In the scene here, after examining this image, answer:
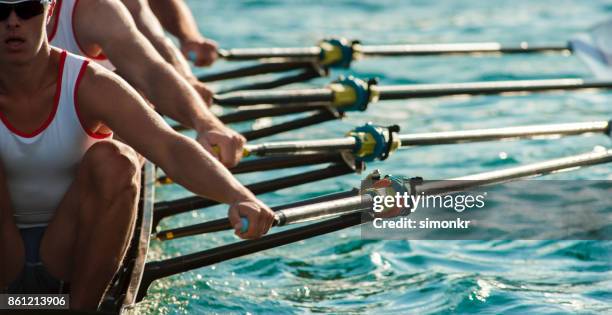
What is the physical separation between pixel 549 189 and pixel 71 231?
272 cm

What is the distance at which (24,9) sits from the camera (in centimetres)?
296

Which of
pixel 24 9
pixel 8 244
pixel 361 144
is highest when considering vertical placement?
pixel 361 144

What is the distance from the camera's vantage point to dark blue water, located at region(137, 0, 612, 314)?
395 cm

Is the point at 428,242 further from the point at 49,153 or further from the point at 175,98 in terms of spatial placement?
the point at 49,153

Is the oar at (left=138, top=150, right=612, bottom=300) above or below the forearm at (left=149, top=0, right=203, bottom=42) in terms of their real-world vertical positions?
below

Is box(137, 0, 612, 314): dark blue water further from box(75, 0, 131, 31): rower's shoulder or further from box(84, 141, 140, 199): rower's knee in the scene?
box(75, 0, 131, 31): rower's shoulder

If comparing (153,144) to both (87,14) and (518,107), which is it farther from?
(518,107)

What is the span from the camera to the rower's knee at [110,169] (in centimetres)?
306

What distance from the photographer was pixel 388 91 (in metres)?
5.22

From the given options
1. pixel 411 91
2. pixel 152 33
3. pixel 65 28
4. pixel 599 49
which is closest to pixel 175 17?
pixel 152 33

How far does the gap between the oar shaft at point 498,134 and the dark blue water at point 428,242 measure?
1.46ft

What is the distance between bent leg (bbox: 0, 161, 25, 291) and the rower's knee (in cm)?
25

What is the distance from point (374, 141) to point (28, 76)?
5.49 ft

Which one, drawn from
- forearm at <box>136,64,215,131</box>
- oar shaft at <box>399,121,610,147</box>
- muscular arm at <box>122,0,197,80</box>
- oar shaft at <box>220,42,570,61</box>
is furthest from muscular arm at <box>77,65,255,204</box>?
oar shaft at <box>220,42,570,61</box>
